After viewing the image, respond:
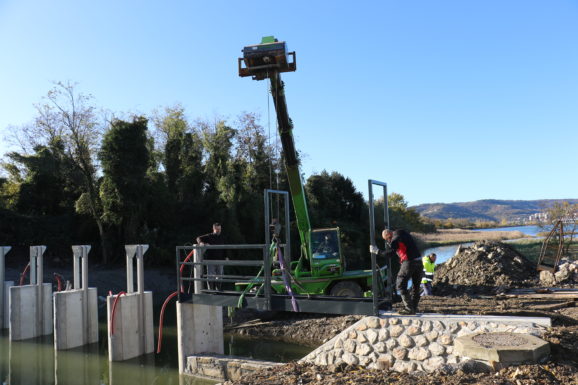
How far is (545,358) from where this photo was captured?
6.48m

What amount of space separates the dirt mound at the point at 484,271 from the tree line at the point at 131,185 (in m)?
12.7

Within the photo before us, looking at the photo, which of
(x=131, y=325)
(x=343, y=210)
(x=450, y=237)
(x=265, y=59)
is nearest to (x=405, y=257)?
(x=265, y=59)

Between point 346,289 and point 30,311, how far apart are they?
943cm

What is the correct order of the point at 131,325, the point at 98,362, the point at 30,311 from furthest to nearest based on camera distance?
A: the point at 30,311 → the point at 98,362 → the point at 131,325

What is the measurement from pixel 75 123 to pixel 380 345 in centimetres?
2637

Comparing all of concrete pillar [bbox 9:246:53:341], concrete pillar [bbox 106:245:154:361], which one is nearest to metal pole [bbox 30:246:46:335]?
concrete pillar [bbox 9:246:53:341]

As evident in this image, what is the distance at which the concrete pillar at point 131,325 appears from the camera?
38.3ft

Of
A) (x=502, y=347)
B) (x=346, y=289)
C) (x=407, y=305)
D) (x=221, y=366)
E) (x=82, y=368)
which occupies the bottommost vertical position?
(x=82, y=368)

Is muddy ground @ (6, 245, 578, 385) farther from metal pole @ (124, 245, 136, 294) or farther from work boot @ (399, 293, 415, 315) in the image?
metal pole @ (124, 245, 136, 294)

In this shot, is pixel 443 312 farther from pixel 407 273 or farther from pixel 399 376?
pixel 399 376

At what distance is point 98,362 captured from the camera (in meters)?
12.4

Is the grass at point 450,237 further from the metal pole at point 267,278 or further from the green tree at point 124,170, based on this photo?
the metal pole at point 267,278

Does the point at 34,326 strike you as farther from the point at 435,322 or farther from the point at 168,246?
the point at 168,246

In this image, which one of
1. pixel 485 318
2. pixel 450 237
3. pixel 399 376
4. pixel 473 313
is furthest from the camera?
pixel 450 237
